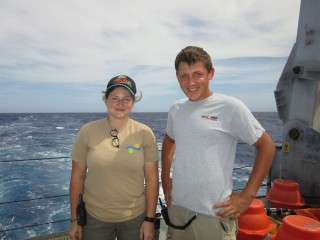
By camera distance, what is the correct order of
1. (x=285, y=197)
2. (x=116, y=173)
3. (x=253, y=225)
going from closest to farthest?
1. (x=116, y=173)
2. (x=253, y=225)
3. (x=285, y=197)

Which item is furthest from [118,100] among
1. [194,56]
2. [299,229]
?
[299,229]

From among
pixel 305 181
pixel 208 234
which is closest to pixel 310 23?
pixel 305 181

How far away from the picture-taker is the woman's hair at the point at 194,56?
88.0 inches

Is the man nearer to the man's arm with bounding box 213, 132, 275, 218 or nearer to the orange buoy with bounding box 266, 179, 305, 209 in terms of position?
the man's arm with bounding box 213, 132, 275, 218

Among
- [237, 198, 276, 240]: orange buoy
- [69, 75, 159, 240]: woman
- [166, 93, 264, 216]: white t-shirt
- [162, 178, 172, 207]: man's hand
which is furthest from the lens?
[237, 198, 276, 240]: orange buoy

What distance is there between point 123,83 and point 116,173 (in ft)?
2.68

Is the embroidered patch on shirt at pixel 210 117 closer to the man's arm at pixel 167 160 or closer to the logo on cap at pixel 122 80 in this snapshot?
the man's arm at pixel 167 160

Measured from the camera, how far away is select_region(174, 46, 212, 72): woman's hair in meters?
2.24

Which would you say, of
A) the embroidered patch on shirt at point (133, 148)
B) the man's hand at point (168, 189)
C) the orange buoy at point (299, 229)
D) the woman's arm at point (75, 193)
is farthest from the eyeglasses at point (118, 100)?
the orange buoy at point (299, 229)

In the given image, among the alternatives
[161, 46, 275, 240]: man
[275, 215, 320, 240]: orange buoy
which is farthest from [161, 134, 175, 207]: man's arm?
[275, 215, 320, 240]: orange buoy

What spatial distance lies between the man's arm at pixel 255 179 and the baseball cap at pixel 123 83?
1195mm

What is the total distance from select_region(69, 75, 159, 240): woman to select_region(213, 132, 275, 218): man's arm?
2.29ft

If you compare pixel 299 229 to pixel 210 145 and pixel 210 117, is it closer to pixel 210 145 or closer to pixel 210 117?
pixel 210 145

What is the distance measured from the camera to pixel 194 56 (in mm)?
2232
